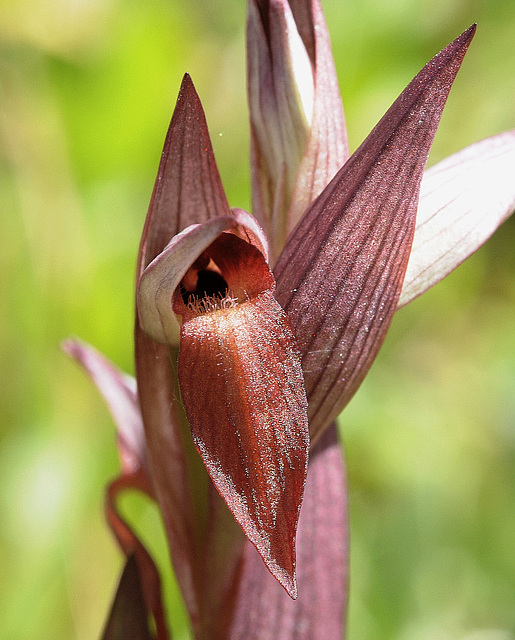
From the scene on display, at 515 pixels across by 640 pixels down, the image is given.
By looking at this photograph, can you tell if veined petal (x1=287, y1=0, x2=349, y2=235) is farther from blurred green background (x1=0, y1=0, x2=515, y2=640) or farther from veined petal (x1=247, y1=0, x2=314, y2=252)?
blurred green background (x1=0, y1=0, x2=515, y2=640)

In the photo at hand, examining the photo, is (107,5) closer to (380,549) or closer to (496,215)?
(380,549)

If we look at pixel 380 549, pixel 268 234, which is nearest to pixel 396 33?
pixel 380 549

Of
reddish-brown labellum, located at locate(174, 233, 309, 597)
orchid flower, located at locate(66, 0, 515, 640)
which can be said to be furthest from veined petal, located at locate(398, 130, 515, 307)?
reddish-brown labellum, located at locate(174, 233, 309, 597)

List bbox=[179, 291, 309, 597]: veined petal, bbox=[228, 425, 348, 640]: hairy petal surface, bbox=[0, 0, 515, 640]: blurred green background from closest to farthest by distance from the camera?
bbox=[179, 291, 309, 597]: veined petal, bbox=[228, 425, 348, 640]: hairy petal surface, bbox=[0, 0, 515, 640]: blurred green background

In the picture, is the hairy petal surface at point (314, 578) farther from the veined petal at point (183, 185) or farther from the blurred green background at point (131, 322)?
the blurred green background at point (131, 322)

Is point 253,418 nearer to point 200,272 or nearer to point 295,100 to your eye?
point 200,272

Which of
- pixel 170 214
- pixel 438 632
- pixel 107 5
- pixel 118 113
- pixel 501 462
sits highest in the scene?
pixel 107 5
